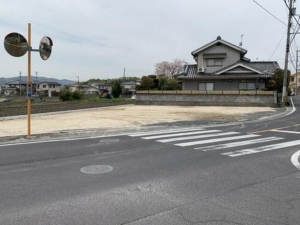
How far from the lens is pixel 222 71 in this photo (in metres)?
29.7

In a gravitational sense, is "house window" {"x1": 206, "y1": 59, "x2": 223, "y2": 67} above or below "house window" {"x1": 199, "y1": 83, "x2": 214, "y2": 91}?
above

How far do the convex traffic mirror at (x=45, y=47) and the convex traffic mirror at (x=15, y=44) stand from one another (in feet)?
1.81

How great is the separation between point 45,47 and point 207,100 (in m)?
19.6

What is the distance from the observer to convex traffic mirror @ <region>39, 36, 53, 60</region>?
31.0 ft

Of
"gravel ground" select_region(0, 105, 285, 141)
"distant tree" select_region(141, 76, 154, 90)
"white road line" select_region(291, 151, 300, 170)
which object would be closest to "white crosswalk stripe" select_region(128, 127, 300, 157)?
"white road line" select_region(291, 151, 300, 170)

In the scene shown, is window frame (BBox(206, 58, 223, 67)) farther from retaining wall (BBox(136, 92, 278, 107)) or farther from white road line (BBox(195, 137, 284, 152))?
white road line (BBox(195, 137, 284, 152))

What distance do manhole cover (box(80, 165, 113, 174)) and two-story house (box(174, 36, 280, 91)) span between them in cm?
2541

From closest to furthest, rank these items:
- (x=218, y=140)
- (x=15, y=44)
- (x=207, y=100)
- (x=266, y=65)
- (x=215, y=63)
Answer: (x=218, y=140), (x=15, y=44), (x=207, y=100), (x=215, y=63), (x=266, y=65)

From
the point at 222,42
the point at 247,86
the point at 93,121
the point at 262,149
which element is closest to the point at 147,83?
the point at 222,42

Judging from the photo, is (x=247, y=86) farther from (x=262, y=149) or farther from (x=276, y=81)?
(x=262, y=149)

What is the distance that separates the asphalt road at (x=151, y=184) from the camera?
3439 mm

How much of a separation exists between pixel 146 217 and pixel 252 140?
6393mm

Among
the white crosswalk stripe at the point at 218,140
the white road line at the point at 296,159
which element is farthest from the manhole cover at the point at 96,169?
the white road line at the point at 296,159

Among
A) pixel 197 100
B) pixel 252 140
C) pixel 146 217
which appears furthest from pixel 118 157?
pixel 197 100
